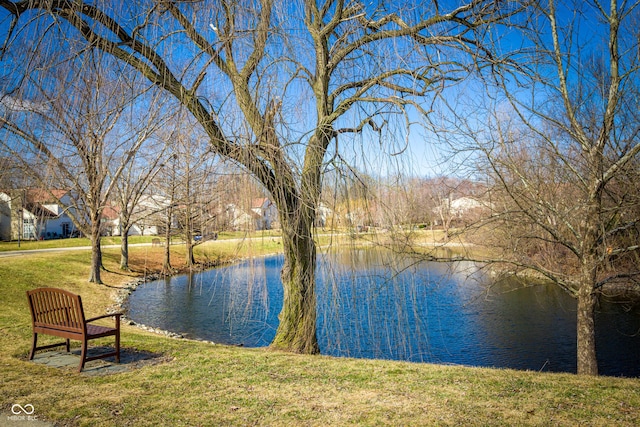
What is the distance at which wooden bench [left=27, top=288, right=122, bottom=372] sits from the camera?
4.62 metres

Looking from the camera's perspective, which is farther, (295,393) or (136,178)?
(136,178)

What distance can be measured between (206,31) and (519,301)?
42.8 feet

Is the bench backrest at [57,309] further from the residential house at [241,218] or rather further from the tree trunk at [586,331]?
the tree trunk at [586,331]

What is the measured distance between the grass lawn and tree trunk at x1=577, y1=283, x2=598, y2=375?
1.40 meters

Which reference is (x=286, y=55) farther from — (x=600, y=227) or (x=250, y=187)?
(x=600, y=227)

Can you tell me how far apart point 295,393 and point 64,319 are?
2.79 m

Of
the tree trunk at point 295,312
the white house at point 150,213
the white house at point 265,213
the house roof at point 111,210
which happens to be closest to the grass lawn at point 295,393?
the white house at point 265,213

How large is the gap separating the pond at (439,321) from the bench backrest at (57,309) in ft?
4.62

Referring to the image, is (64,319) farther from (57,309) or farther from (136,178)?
(136,178)

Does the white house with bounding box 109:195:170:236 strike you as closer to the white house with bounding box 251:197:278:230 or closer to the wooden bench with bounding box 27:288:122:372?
the wooden bench with bounding box 27:288:122:372

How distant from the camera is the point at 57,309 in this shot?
4.94 meters

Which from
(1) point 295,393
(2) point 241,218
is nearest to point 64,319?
(1) point 295,393

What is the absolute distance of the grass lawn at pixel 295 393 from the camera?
11.0 ft

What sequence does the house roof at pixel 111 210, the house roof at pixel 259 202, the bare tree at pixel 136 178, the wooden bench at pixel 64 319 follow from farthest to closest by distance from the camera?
the house roof at pixel 111 210 < the wooden bench at pixel 64 319 < the bare tree at pixel 136 178 < the house roof at pixel 259 202
